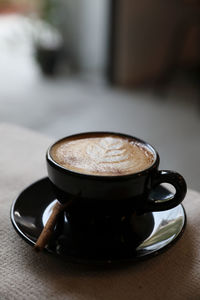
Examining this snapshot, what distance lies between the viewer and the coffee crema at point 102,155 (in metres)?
0.50

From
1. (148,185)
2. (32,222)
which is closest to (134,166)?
(148,185)

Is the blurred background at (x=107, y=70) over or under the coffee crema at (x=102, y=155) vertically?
under

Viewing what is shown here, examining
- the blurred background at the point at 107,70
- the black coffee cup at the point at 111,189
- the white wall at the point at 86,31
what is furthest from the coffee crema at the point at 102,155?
the white wall at the point at 86,31

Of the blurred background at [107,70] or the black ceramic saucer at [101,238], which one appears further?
the blurred background at [107,70]

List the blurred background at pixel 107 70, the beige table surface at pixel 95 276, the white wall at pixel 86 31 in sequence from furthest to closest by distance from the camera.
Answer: the white wall at pixel 86 31, the blurred background at pixel 107 70, the beige table surface at pixel 95 276

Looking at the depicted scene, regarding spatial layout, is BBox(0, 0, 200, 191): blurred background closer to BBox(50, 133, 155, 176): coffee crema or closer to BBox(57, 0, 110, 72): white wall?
BBox(57, 0, 110, 72): white wall

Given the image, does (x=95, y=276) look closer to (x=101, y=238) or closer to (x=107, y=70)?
(x=101, y=238)

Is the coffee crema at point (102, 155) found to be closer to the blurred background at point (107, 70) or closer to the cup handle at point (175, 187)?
the cup handle at point (175, 187)

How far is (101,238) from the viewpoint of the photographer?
49 cm

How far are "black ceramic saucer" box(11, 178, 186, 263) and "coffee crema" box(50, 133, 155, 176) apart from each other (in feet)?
0.24

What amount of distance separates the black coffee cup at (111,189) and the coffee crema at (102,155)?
0.6 inches

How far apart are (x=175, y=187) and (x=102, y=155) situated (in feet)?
0.35

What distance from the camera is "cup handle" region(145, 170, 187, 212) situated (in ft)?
1.64

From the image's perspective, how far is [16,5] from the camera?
14.5ft
